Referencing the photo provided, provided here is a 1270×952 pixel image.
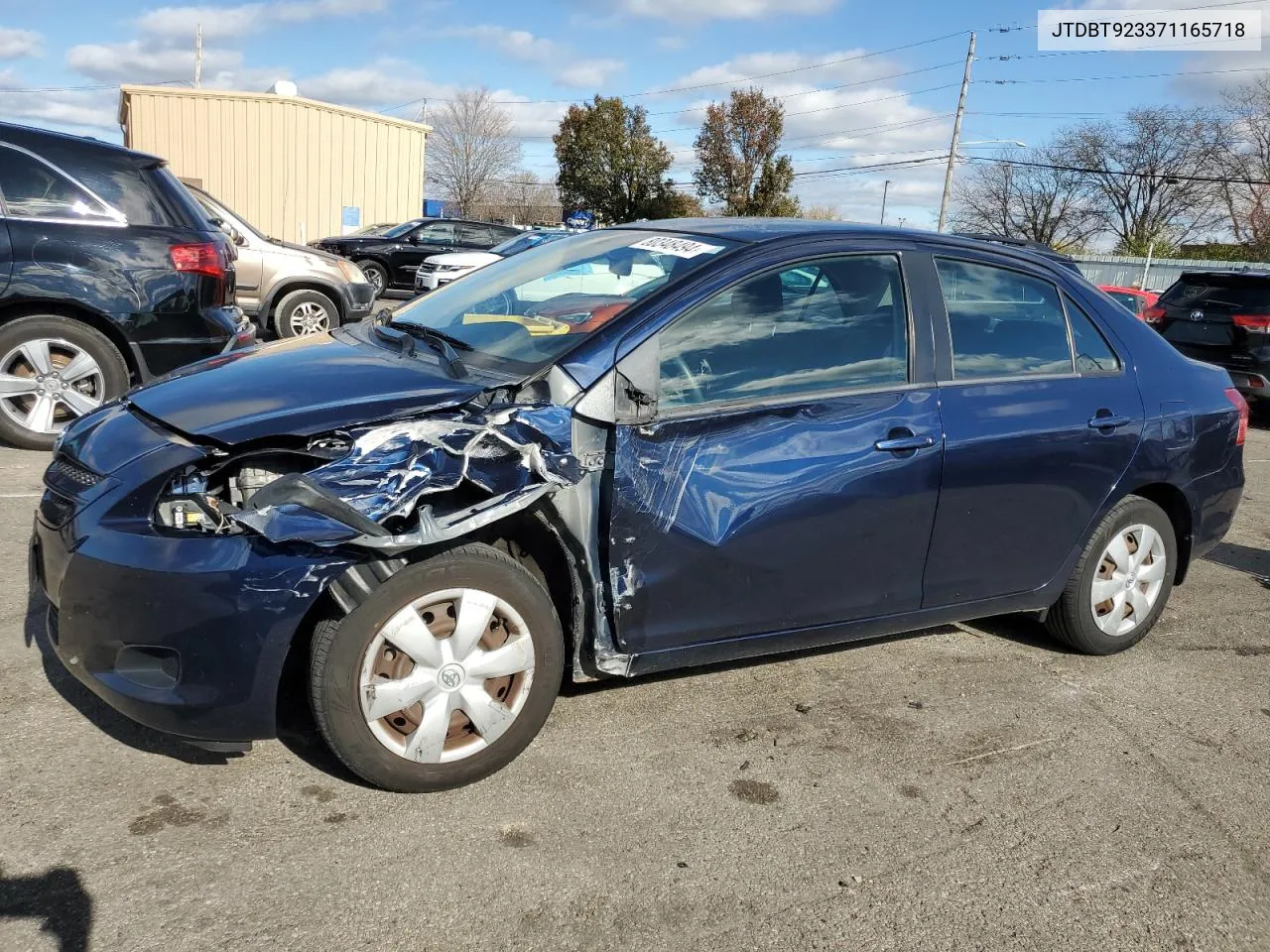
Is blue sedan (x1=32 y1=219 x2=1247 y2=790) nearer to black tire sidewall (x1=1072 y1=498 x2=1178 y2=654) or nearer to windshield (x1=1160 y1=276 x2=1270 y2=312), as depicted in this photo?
black tire sidewall (x1=1072 y1=498 x2=1178 y2=654)

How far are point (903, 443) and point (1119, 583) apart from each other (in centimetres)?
149

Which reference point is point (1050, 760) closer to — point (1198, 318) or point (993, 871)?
point (993, 871)

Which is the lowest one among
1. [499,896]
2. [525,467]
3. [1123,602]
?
[499,896]

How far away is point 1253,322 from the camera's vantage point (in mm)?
10930

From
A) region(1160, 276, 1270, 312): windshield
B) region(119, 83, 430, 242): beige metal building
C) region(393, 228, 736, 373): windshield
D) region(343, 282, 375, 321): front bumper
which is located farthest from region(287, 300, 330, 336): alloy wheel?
region(119, 83, 430, 242): beige metal building

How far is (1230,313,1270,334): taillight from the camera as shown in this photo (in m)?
10.8

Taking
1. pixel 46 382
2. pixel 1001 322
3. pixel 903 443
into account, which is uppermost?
pixel 1001 322

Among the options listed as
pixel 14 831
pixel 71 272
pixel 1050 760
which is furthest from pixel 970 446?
pixel 71 272

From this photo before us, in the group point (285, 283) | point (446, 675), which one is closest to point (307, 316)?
point (285, 283)

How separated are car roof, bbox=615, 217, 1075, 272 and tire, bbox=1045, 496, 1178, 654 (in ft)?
3.51

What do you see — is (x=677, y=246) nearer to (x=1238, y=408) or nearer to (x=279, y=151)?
(x=1238, y=408)

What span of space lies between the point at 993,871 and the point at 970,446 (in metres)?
1.45

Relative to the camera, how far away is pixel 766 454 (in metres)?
3.32

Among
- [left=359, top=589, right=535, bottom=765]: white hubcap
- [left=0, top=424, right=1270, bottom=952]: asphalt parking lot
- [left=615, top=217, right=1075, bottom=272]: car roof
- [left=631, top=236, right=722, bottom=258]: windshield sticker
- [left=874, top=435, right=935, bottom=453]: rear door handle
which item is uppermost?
[left=615, top=217, right=1075, bottom=272]: car roof
